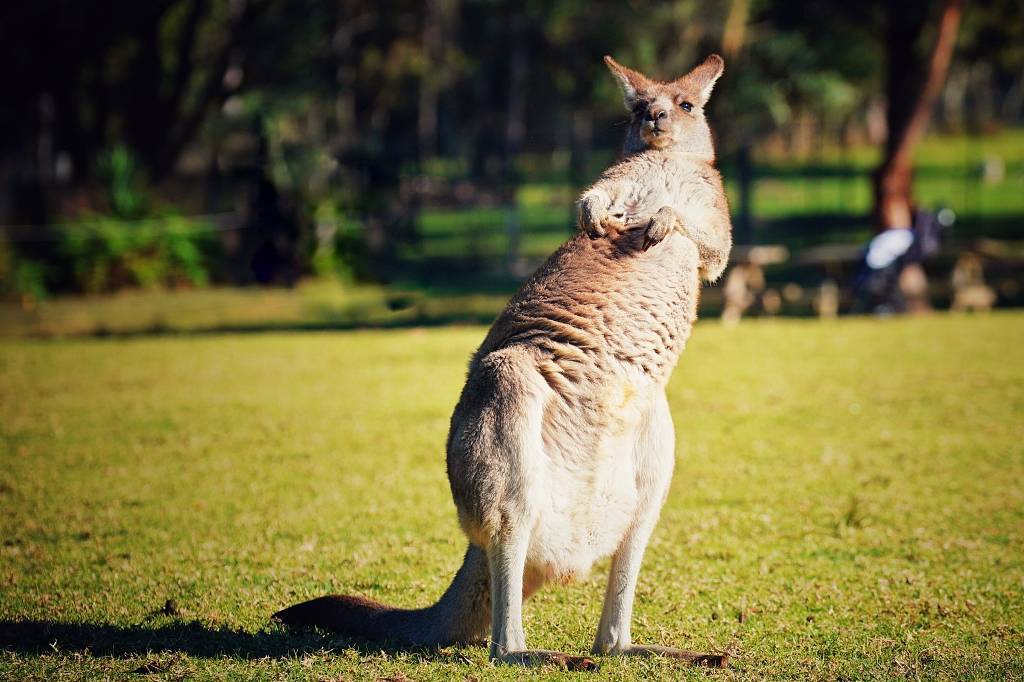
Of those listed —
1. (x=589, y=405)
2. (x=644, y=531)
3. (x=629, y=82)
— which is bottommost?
(x=644, y=531)

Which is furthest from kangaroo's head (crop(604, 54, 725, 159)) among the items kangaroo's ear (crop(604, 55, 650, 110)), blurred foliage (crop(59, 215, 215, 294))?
blurred foliage (crop(59, 215, 215, 294))

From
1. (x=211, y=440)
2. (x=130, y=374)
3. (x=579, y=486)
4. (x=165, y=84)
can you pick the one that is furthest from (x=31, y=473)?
(x=165, y=84)

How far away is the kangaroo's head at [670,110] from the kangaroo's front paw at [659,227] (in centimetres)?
38

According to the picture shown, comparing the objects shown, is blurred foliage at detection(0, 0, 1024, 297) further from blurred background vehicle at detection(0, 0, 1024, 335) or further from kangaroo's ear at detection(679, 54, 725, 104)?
kangaroo's ear at detection(679, 54, 725, 104)

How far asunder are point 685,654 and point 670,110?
1864 mm

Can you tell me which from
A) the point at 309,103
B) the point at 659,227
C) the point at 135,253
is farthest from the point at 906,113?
the point at 309,103

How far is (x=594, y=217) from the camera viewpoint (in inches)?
156

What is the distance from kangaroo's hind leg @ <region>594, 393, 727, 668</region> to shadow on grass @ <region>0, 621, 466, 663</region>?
54 centimetres

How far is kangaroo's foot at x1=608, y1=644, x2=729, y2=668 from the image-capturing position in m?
4.03

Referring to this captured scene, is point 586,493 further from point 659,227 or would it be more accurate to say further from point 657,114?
point 657,114

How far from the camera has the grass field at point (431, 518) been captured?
4406 millimetres

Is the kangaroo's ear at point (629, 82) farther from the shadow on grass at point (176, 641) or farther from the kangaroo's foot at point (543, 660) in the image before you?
the shadow on grass at point (176, 641)

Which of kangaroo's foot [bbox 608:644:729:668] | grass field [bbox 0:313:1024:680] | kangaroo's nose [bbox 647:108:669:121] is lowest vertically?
grass field [bbox 0:313:1024:680]

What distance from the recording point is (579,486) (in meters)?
3.84
